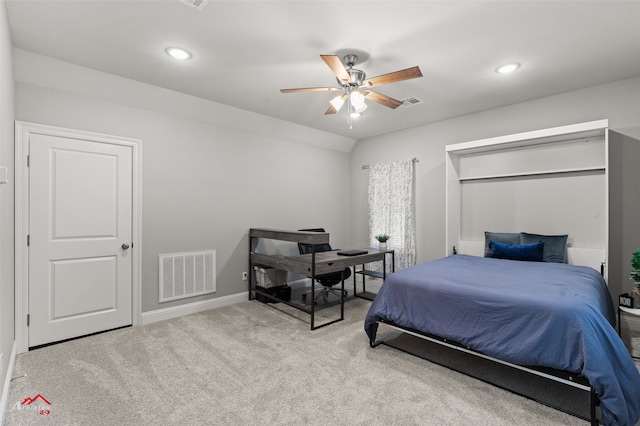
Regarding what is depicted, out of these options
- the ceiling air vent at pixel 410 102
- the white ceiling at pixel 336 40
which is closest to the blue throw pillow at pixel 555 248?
the white ceiling at pixel 336 40

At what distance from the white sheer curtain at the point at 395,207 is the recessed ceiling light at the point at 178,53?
11.7 feet

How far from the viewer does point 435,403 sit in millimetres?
2098

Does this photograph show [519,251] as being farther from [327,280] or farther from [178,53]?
[178,53]

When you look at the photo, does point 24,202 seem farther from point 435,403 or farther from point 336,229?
point 336,229

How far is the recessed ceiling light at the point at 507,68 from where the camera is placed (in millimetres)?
2982

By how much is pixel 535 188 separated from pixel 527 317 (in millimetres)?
2487

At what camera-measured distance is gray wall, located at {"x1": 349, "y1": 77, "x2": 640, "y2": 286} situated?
3.38 m

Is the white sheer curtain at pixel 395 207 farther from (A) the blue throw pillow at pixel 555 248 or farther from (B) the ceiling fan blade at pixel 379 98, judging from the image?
(B) the ceiling fan blade at pixel 379 98

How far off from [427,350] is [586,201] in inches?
103

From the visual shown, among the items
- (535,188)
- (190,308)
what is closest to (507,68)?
(535,188)

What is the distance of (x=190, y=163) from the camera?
3938 millimetres

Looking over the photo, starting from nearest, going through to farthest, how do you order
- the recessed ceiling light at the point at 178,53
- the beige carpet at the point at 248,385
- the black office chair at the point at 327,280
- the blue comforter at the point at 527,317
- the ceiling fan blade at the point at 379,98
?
the blue comforter at the point at 527,317, the beige carpet at the point at 248,385, the recessed ceiling light at the point at 178,53, the ceiling fan blade at the point at 379,98, the black office chair at the point at 327,280

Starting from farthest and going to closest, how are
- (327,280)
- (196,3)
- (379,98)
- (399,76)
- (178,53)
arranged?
1. (327,280)
2. (379,98)
3. (178,53)
4. (399,76)
5. (196,3)

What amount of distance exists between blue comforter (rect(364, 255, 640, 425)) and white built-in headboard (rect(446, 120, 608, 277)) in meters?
0.79
